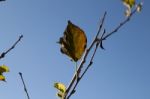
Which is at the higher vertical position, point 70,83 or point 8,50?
point 70,83

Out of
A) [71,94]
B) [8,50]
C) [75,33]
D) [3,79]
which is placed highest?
[75,33]

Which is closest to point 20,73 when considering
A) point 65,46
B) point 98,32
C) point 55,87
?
point 65,46

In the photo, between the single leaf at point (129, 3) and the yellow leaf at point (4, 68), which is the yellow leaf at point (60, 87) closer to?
the yellow leaf at point (4, 68)

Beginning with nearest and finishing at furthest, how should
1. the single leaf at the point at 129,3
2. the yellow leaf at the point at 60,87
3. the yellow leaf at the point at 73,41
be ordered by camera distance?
1. the yellow leaf at the point at 73,41
2. the yellow leaf at the point at 60,87
3. the single leaf at the point at 129,3

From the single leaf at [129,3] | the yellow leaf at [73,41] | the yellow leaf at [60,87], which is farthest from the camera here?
the single leaf at [129,3]

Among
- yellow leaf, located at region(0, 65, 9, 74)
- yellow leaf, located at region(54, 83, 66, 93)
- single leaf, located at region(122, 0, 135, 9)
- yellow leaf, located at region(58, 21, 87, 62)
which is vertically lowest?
yellow leaf, located at region(0, 65, 9, 74)

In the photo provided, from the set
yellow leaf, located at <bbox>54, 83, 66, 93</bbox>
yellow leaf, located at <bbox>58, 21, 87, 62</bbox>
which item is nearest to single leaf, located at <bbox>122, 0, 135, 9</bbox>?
yellow leaf, located at <bbox>54, 83, 66, 93</bbox>

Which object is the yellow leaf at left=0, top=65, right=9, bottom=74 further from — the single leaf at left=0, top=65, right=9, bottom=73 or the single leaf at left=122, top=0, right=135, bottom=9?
the single leaf at left=122, top=0, right=135, bottom=9

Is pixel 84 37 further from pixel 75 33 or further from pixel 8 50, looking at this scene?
pixel 8 50

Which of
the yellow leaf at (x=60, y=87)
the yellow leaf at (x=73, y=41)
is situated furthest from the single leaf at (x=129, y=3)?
the yellow leaf at (x=73, y=41)
